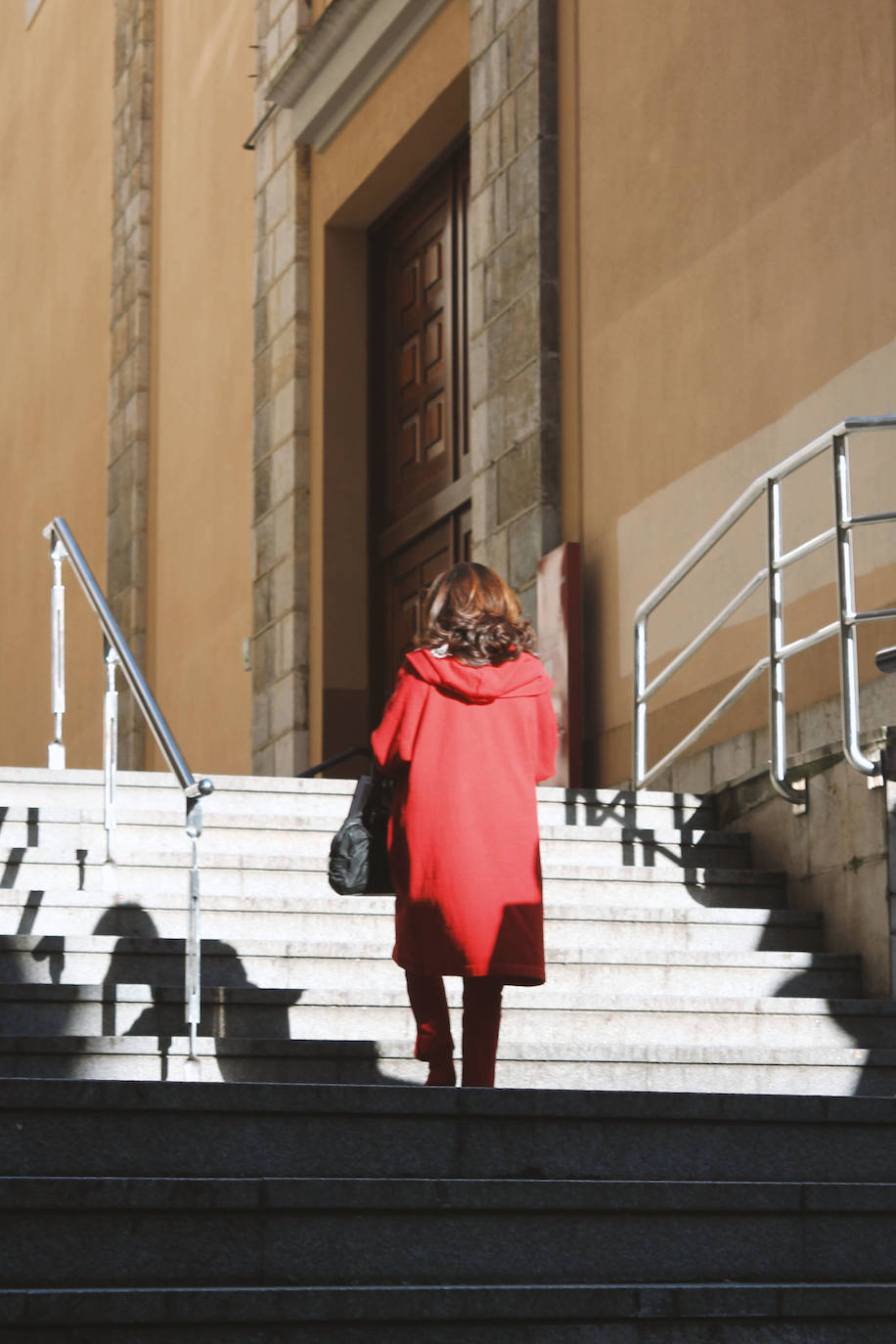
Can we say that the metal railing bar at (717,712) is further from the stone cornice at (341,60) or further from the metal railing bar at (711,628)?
the stone cornice at (341,60)

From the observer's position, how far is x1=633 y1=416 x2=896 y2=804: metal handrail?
23.4 ft

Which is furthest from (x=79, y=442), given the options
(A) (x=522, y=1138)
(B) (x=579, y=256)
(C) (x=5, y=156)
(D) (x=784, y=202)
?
(A) (x=522, y=1138)

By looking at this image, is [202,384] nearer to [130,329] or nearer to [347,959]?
[130,329]

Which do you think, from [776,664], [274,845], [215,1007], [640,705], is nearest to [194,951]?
[215,1007]

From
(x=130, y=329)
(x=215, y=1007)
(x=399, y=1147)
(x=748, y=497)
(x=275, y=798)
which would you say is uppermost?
(x=130, y=329)

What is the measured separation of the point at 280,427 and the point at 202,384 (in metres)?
1.98

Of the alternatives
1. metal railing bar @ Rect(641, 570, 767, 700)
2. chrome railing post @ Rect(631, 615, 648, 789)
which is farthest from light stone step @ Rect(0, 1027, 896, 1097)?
chrome railing post @ Rect(631, 615, 648, 789)

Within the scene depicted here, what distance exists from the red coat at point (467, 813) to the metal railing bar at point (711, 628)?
2828mm

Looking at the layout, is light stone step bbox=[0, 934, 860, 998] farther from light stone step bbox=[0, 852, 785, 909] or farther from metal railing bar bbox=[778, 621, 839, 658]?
metal railing bar bbox=[778, 621, 839, 658]

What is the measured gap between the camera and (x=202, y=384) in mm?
16281

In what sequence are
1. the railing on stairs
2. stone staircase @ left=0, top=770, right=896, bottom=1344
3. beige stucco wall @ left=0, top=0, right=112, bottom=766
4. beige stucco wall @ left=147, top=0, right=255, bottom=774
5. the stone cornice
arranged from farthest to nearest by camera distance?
beige stucco wall @ left=0, top=0, right=112, bottom=766
beige stucco wall @ left=147, top=0, right=255, bottom=774
the stone cornice
the railing on stairs
stone staircase @ left=0, top=770, right=896, bottom=1344

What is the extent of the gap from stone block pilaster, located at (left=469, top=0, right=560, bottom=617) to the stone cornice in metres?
1.37

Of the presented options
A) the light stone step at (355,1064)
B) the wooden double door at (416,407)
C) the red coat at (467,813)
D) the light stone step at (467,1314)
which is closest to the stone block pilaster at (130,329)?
the wooden double door at (416,407)

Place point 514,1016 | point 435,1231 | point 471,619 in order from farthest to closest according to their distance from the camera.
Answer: point 514,1016, point 471,619, point 435,1231
